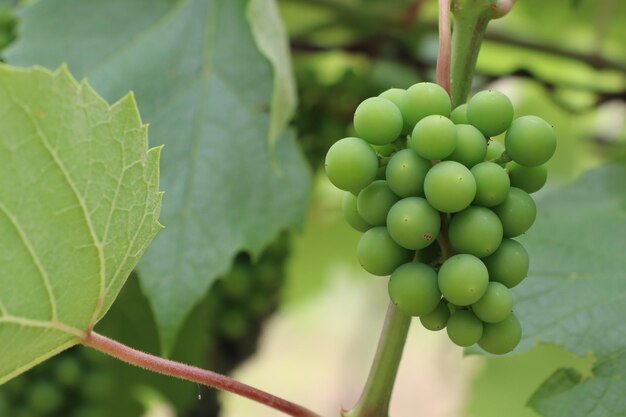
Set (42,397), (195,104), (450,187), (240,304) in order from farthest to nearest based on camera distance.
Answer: (240,304)
(42,397)
(195,104)
(450,187)

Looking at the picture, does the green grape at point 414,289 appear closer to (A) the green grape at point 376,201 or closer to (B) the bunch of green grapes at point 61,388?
(A) the green grape at point 376,201

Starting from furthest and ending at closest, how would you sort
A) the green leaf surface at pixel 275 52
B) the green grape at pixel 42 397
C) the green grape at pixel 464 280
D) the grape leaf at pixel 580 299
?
the green grape at pixel 42 397 → the green leaf surface at pixel 275 52 → the grape leaf at pixel 580 299 → the green grape at pixel 464 280

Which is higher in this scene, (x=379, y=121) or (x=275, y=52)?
(x=275, y=52)

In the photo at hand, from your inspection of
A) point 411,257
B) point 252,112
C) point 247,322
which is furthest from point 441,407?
point 411,257

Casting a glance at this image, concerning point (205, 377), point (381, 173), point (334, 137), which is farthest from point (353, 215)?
point (334, 137)

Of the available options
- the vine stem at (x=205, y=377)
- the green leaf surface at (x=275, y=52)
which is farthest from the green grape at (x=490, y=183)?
the green leaf surface at (x=275, y=52)

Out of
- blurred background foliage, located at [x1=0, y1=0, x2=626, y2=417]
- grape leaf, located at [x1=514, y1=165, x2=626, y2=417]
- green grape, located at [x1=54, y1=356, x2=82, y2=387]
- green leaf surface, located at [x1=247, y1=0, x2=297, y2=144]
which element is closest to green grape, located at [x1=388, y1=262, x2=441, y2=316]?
grape leaf, located at [x1=514, y1=165, x2=626, y2=417]

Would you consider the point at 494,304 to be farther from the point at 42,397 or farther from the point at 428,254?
the point at 42,397
